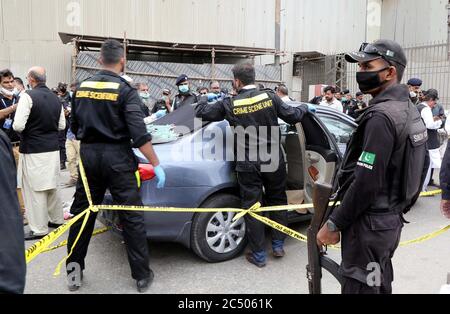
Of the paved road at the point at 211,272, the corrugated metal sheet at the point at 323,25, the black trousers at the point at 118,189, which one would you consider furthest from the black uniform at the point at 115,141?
the corrugated metal sheet at the point at 323,25

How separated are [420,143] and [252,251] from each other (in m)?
2.24

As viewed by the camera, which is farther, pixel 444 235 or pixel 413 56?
pixel 413 56

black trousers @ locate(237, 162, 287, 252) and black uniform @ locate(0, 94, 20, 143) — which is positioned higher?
black uniform @ locate(0, 94, 20, 143)

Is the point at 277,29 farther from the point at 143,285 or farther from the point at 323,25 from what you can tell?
the point at 143,285

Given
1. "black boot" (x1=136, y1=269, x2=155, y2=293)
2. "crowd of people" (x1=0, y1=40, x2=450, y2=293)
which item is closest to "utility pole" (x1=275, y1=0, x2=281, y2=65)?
"crowd of people" (x1=0, y1=40, x2=450, y2=293)

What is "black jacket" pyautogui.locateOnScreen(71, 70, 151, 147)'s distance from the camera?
3205mm

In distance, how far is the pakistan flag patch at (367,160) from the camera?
77.8 inches

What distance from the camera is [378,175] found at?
1.98 m

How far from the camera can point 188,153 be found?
12.5ft

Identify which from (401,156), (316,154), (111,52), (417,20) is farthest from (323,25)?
(401,156)

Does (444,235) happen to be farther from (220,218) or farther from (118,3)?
(118,3)

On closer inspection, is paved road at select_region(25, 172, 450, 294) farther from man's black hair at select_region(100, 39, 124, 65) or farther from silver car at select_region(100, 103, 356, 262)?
man's black hair at select_region(100, 39, 124, 65)
